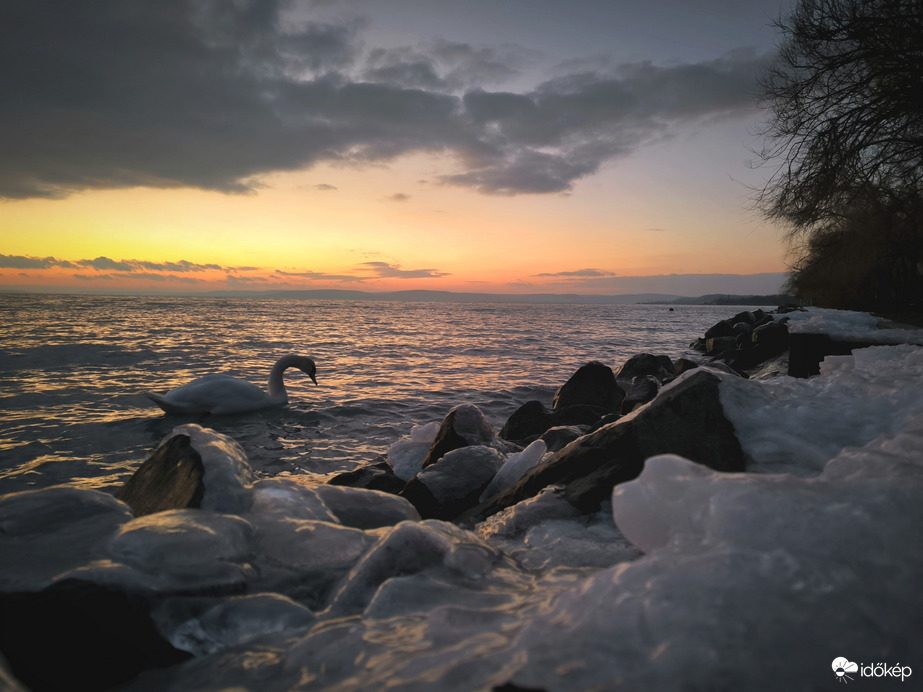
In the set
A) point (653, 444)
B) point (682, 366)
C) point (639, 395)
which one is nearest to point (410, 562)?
point (653, 444)

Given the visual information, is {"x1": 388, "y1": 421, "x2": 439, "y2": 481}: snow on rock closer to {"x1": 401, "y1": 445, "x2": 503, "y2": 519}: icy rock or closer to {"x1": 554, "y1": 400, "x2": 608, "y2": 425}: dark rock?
{"x1": 401, "y1": 445, "x2": 503, "y2": 519}: icy rock

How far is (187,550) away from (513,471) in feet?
8.30

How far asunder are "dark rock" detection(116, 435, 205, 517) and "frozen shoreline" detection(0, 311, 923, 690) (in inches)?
6.5

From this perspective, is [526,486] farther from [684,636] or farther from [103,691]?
[103,691]

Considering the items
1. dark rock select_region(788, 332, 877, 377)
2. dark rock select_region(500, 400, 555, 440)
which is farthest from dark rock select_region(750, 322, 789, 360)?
dark rock select_region(500, 400, 555, 440)

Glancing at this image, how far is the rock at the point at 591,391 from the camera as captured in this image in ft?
27.3

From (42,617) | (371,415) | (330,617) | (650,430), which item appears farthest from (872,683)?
(371,415)

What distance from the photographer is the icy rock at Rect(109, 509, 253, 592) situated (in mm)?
1659

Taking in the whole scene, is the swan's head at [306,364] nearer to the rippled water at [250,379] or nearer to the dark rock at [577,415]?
the rippled water at [250,379]

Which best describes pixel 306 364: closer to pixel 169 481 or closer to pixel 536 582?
pixel 169 481

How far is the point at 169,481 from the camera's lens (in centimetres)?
258

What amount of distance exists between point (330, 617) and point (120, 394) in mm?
9447

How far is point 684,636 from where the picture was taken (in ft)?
3.59

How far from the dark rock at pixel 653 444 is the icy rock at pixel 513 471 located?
0.80 m
